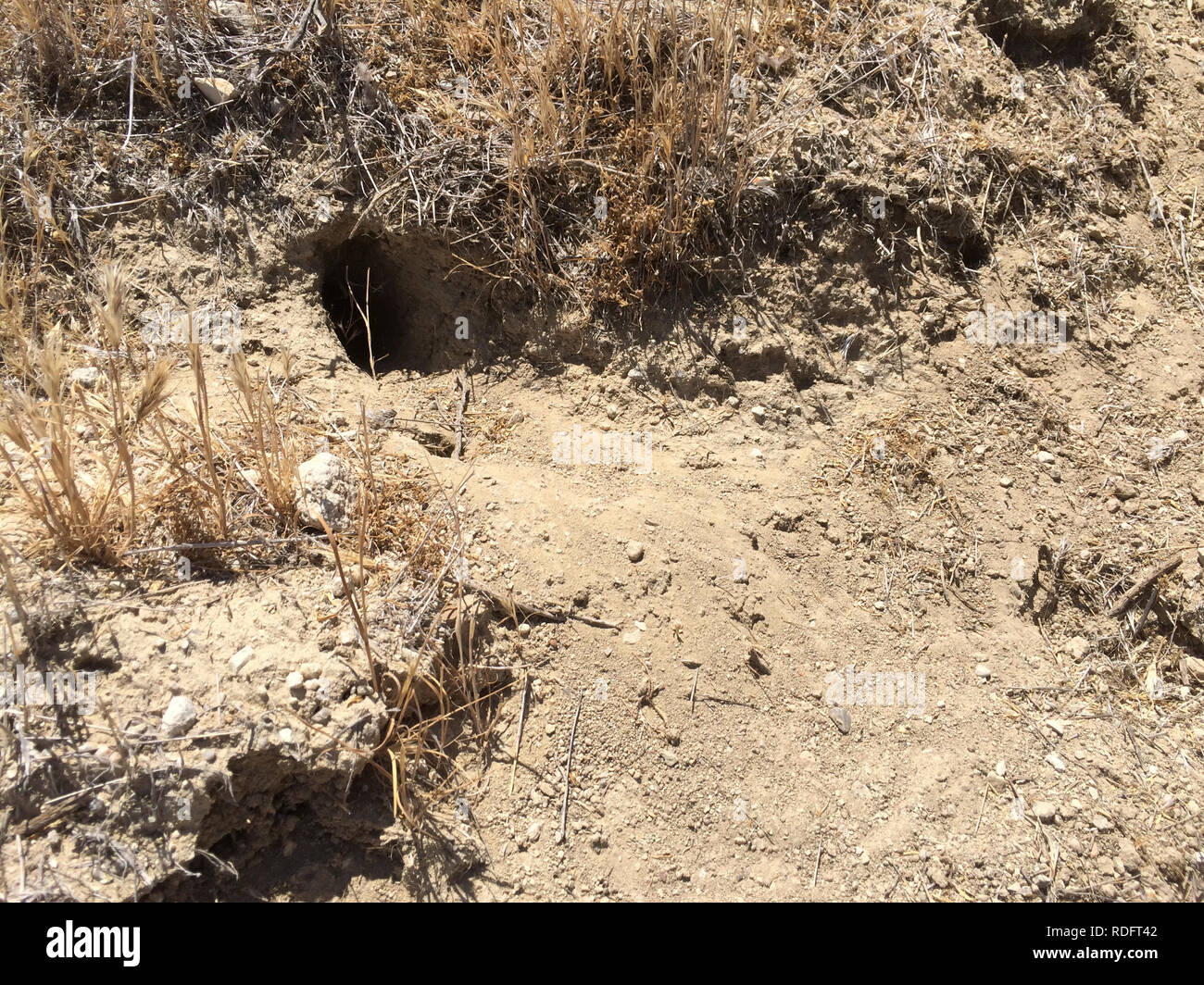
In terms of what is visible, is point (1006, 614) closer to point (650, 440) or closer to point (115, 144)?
point (650, 440)

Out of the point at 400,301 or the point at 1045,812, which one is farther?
the point at 400,301

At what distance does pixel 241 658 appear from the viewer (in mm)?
2236

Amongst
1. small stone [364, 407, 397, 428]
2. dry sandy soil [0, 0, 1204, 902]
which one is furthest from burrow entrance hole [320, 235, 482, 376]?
small stone [364, 407, 397, 428]

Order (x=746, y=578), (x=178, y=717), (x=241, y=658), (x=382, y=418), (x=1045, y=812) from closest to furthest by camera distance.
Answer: (x=178, y=717), (x=241, y=658), (x=1045, y=812), (x=746, y=578), (x=382, y=418)

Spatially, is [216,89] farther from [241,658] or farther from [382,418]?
[241,658]

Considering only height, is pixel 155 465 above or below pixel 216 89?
below

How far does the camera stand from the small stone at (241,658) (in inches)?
87.6

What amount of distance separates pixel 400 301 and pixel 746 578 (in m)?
1.86

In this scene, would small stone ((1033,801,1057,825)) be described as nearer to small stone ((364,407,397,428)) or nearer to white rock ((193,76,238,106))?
small stone ((364,407,397,428))

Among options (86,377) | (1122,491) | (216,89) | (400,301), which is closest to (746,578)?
(1122,491)

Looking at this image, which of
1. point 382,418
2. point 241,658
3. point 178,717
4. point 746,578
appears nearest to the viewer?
point 178,717

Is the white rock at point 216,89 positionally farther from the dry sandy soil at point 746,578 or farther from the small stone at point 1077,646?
the small stone at point 1077,646

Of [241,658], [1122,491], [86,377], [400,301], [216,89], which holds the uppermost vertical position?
[216,89]

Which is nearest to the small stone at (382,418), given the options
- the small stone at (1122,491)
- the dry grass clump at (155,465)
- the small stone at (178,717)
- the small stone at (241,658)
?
the dry grass clump at (155,465)
